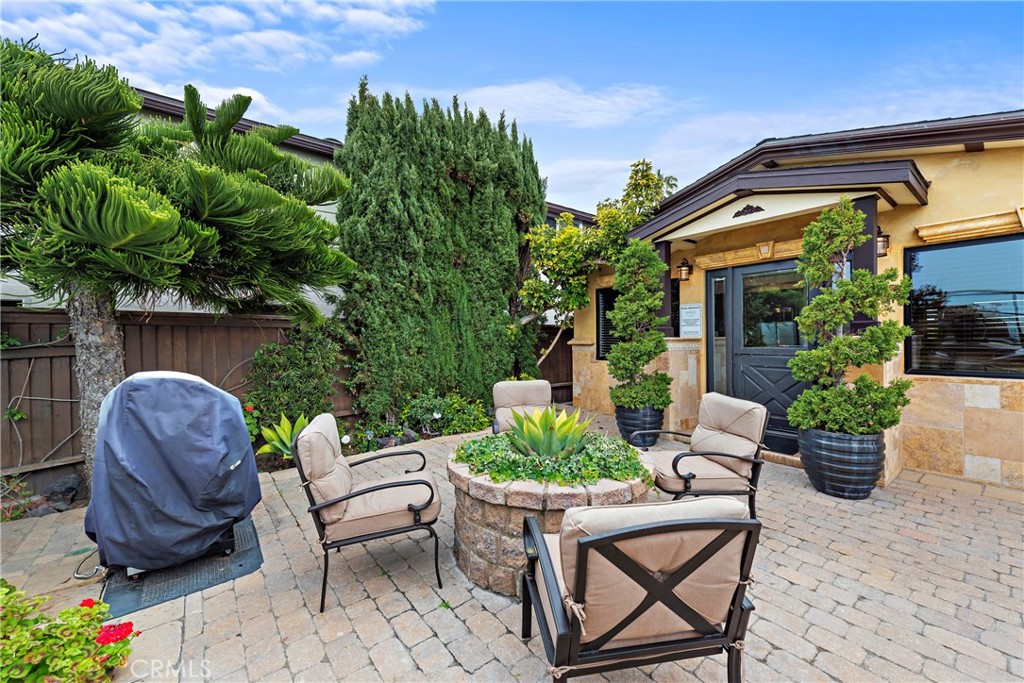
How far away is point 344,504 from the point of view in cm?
265

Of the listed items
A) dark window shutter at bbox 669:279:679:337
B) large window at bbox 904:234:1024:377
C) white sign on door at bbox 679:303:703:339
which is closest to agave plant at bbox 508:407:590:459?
white sign on door at bbox 679:303:703:339

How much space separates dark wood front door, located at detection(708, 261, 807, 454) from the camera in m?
5.54

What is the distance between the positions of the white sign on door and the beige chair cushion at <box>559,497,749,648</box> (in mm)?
5441

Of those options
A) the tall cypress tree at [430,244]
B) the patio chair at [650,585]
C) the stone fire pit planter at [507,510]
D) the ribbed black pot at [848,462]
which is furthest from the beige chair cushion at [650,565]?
the tall cypress tree at [430,244]

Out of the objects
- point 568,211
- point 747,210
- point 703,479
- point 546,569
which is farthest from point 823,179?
point 568,211

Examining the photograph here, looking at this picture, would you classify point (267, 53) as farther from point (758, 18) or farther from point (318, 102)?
point (758, 18)

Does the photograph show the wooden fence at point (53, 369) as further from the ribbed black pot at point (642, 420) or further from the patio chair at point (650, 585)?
the ribbed black pot at point (642, 420)

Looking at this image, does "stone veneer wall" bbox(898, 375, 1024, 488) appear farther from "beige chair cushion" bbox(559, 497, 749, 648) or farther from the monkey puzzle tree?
the monkey puzzle tree

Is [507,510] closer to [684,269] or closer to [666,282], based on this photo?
[666,282]

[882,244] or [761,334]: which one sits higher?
[882,244]

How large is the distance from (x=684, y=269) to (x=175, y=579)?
6772 mm

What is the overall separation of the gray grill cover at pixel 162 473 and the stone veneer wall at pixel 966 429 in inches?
264

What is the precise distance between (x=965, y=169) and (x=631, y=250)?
11.3 ft

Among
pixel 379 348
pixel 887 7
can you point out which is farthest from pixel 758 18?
pixel 379 348
